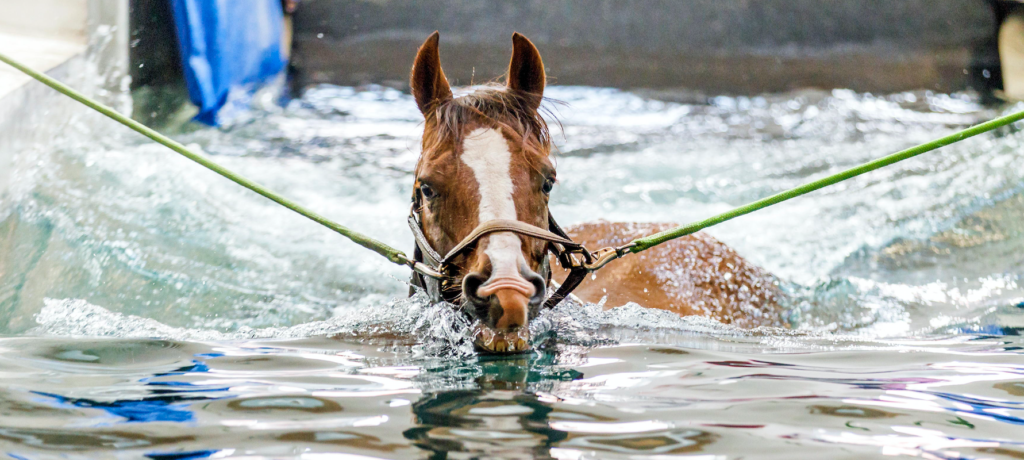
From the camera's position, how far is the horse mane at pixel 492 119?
226 cm

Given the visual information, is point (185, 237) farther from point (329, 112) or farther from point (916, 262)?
point (916, 262)

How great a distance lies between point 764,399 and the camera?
5.42 ft

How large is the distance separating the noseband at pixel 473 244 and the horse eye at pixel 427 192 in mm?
129

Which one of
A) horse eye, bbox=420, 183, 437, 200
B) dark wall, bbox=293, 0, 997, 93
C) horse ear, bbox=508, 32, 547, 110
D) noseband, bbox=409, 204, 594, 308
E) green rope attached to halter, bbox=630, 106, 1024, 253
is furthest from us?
dark wall, bbox=293, 0, 997, 93

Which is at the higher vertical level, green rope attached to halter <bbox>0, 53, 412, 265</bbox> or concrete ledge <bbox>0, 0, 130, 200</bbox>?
concrete ledge <bbox>0, 0, 130, 200</bbox>

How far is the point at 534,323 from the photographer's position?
7.29ft

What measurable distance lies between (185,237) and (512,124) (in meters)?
3.08

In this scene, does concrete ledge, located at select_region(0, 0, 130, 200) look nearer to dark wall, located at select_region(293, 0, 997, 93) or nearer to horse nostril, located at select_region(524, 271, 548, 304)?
horse nostril, located at select_region(524, 271, 548, 304)

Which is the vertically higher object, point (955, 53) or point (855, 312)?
point (955, 53)

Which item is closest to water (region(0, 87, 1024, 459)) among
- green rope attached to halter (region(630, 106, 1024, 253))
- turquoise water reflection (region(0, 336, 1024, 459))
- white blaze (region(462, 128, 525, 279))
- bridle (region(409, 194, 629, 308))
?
turquoise water reflection (region(0, 336, 1024, 459))

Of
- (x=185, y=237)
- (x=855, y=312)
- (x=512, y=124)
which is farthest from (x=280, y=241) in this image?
(x=855, y=312)

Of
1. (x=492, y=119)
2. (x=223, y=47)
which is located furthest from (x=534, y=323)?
(x=223, y=47)

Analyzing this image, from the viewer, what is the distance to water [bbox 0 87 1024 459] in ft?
4.79

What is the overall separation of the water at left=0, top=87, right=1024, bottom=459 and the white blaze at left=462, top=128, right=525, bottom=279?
24 cm
